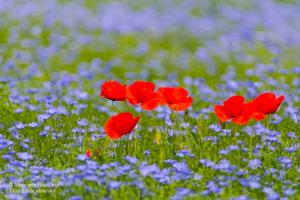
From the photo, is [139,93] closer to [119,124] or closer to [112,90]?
[112,90]

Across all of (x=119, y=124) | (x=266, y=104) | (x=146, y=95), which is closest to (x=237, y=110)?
(x=266, y=104)

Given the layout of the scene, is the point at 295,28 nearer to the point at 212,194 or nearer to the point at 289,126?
the point at 289,126

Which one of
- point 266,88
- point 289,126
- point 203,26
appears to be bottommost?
point 203,26

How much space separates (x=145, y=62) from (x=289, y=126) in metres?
4.28

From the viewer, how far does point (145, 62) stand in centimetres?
925

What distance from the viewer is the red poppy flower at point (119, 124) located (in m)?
4.19

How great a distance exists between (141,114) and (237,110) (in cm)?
83

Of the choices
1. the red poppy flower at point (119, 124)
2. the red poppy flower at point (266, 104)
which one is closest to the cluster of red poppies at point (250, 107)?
the red poppy flower at point (266, 104)

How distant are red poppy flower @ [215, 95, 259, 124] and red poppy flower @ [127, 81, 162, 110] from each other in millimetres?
429

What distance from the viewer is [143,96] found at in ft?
14.5

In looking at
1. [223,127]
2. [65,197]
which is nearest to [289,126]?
[223,127]

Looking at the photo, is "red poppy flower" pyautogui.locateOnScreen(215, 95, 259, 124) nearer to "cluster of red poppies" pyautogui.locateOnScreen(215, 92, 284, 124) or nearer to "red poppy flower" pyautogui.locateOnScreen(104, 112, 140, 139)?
"cluster of red poppies" pyautogui.locateOnScreen(215, 92, 284, 124)

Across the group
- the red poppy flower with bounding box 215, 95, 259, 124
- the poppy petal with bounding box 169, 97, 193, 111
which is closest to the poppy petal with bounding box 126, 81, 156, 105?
the poppy petal with bounding box 169, 97, 193, 111

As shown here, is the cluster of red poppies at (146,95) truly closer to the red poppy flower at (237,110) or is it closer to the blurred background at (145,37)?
the red poppy flower at (237,110)
